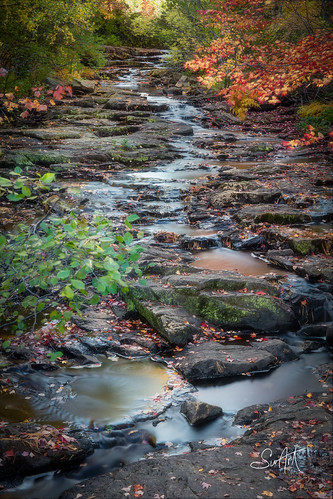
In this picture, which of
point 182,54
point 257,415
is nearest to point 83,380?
point 257,415

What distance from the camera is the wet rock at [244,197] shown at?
1105cm

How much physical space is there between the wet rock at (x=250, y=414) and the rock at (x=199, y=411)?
238 mm

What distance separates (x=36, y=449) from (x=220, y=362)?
95.1 inches

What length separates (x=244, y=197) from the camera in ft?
37.0

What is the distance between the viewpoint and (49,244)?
3701 mm

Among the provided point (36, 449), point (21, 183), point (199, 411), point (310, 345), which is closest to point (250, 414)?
point (199, 411)

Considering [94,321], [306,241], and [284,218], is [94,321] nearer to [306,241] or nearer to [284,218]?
[306,241]

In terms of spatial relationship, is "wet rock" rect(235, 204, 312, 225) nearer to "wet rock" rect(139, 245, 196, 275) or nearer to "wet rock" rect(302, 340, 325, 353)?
"wet rock" rect(139, 245, 196, 275)

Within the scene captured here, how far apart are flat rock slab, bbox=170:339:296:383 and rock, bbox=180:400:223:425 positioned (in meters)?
0.60

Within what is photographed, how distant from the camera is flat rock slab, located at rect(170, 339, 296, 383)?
535 centimetres

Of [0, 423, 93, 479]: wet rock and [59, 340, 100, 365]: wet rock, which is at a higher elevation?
Result: [0, 423, 93, 479]: wet rock

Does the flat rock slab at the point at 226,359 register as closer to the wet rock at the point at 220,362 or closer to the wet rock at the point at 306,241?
the wet rock at the point at 220,362

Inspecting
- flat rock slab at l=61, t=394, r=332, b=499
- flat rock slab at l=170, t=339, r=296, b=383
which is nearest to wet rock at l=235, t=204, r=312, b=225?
flat rock slab at l=170, t=339, r=296, b=383

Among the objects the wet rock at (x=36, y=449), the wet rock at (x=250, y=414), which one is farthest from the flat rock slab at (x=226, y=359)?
the wet rock at (x=36, y=449)
